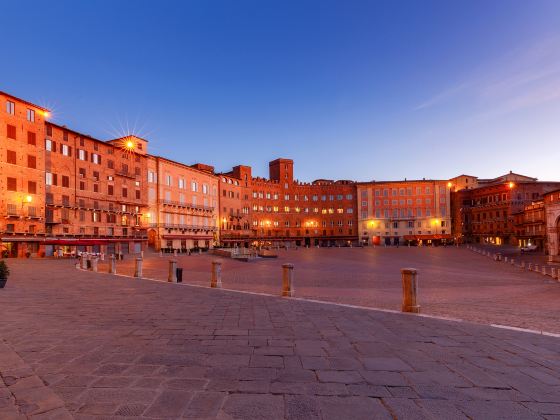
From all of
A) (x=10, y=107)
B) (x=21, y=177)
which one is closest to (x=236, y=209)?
(x=21, y=177)

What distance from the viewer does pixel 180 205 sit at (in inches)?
2440

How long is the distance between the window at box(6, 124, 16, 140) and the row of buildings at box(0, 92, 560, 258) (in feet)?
0.33

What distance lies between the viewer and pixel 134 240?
52625mm

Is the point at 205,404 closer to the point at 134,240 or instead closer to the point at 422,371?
the point at 422,371

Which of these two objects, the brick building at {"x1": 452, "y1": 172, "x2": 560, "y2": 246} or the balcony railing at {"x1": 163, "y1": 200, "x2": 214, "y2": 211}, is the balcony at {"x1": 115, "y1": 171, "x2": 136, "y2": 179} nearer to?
the balcony railing at {"x1": 163, "y1": 200, "x2": 214, "y2": 211}

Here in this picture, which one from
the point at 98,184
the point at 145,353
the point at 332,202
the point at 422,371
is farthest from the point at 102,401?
the point at 332,202

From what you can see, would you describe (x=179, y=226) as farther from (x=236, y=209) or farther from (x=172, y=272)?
(x=172, y=272)

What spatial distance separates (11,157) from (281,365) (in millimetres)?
43299

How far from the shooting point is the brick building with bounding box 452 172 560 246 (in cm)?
6700

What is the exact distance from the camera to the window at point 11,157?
1447 inches

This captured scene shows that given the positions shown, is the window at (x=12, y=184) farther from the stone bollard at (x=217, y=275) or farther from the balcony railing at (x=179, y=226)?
the stone bollard at (x=217, y=275)

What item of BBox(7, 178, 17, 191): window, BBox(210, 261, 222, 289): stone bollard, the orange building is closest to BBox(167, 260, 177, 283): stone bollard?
BBox(210, 261, 222, 289): stone bollard

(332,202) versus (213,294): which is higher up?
(332,202)

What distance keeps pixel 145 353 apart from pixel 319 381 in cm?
250
